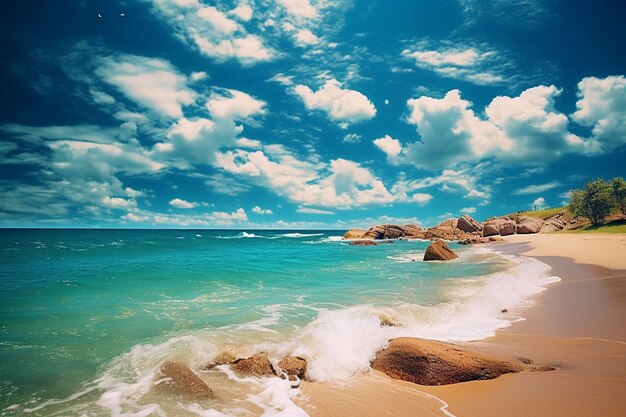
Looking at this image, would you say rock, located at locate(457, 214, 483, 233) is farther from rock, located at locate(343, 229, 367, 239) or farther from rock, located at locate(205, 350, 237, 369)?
rock, located at locate(205, 350, 237, 369)

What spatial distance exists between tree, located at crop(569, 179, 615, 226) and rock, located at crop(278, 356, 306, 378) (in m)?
71.0

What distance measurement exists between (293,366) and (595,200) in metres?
72.0

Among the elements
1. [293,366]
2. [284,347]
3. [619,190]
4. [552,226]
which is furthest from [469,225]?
[293,366]

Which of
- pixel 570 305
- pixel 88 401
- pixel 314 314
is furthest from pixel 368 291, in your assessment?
pixel 88 401

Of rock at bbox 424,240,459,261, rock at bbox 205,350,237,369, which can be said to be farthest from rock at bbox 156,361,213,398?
rock at bbox 424,240,459,261

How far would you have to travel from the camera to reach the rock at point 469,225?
8344 cm

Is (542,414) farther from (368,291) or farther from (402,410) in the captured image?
(368,291)

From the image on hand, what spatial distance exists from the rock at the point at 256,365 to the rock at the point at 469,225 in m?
89.6

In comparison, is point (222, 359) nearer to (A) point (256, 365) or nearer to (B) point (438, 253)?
(A) point (256, 365)

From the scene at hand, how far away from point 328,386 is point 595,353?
222 inches

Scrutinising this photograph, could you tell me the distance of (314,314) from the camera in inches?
436

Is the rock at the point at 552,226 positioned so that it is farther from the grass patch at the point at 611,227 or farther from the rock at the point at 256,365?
the rock at the point at 256,365

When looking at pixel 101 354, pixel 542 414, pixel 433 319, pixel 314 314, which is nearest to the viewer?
pixel 542 414

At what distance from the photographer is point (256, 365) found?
20.6 ft
